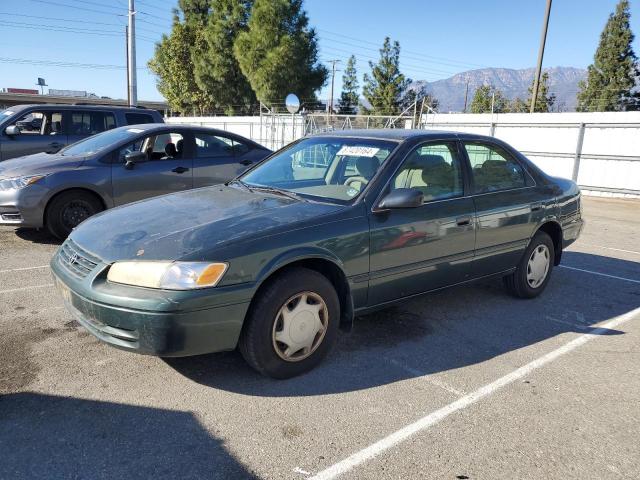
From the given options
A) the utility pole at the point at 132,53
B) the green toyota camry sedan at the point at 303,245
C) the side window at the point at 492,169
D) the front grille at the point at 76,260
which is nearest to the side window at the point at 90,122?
the green toyota camry sedan at the point at 303,245

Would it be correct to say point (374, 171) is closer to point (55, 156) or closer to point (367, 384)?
point (367, 384)

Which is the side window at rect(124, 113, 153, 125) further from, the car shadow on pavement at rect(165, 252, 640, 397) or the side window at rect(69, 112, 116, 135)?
the car shadow on pavement at rect(165, 252, 640, 397)

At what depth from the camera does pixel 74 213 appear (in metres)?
6.55

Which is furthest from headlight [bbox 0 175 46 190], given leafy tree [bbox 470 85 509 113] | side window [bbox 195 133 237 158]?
leafy tree [bbox 470 85 509 113]

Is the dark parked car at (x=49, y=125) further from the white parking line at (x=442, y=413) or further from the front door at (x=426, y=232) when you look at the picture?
the white parking line at (x=442, y=413)

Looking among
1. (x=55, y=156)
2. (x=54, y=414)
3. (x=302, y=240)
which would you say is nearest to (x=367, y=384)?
(x=302, y=240)

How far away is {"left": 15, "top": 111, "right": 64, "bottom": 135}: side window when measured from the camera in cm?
892

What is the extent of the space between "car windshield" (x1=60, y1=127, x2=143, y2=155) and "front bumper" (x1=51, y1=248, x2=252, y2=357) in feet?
14.3

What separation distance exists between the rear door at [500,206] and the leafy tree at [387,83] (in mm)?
38957

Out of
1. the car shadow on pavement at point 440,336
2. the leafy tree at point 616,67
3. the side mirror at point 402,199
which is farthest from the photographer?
the leafy tree at point 616,67

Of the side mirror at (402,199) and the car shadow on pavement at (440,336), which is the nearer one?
the car shadow on pavement at (440,336)

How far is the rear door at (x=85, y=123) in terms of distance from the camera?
357 inches

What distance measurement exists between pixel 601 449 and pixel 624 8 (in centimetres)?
3909

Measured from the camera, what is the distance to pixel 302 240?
10.5 feet
